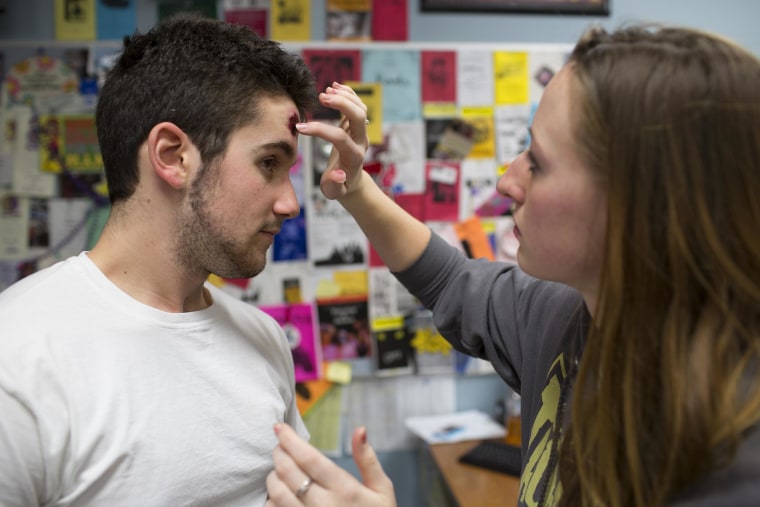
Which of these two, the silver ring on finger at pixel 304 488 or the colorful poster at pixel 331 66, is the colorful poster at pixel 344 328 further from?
the silver ring on finger at pixel 304 488

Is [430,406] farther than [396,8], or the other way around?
[430,406]

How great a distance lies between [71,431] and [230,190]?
449mm

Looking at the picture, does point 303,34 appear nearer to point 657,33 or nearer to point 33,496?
point 657,33

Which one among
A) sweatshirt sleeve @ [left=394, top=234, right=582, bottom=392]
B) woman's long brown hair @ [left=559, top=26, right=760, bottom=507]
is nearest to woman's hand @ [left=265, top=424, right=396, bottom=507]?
woman's long brown hair @ [left=559, top=26, right=760, bottom=507]

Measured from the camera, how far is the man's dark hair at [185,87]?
998mm

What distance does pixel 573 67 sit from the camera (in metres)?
0.80

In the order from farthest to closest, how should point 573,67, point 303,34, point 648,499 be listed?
point 303,34 < point 573,67 < point 648,499

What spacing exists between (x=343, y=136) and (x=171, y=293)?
1.37 ft

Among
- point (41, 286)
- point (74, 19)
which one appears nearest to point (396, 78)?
point (74, 19)

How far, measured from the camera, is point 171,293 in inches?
40.7

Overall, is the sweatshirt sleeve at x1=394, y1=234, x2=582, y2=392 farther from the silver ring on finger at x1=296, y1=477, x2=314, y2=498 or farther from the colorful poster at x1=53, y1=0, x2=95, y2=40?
the colorful poster at x1=53, y1=0, x2=95, y2=40

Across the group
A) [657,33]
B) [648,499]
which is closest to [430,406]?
[648,499]

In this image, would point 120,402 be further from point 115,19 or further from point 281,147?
point 115,19

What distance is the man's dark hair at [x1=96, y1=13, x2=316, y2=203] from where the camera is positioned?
100cm
